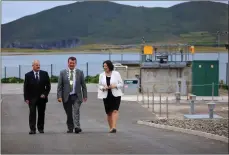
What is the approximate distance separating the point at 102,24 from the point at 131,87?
43.7 metres

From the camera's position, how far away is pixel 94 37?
58156mm

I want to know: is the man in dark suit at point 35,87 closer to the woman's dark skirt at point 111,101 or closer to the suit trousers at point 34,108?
the suit trousers at point 34,108

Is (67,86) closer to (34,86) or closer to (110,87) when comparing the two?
(34,86)

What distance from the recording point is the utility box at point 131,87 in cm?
2917

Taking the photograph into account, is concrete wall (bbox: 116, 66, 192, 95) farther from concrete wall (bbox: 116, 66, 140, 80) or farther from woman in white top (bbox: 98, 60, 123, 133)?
woman in white top (bbox: 98, 60, 123, 133)

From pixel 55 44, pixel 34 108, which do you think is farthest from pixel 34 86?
pixel 55 44

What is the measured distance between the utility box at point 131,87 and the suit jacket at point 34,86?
1710 cm

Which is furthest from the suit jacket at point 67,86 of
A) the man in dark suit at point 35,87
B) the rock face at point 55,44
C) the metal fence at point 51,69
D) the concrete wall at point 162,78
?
the rock face at point 55,44

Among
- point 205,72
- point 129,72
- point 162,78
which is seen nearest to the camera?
point 205,72

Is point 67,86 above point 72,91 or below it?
above

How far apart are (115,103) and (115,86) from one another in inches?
16.3

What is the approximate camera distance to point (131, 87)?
29.4 metres

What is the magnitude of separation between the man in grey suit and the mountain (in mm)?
34975

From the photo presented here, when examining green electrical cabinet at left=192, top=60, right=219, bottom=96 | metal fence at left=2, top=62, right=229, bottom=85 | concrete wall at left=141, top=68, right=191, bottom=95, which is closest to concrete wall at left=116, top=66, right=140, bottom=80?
concrete wall at left=141, top=68, right=191, bottom=95
